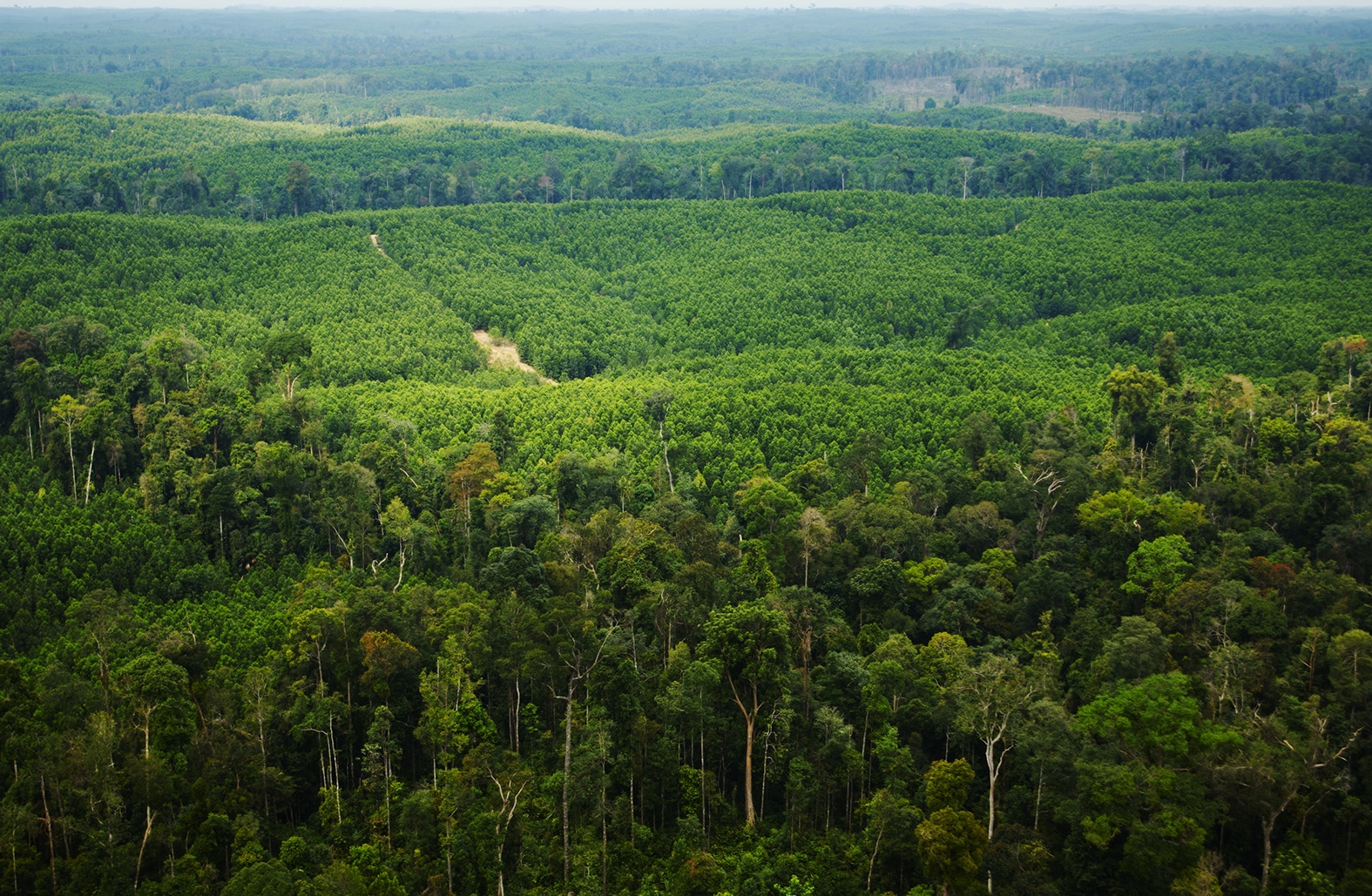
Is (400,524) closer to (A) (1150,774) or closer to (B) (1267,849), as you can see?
(A) (1150,774)

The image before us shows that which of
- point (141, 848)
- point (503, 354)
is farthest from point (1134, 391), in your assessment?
point (141, 848)

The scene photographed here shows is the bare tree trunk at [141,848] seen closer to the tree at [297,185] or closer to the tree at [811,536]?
the tree at [811,536]

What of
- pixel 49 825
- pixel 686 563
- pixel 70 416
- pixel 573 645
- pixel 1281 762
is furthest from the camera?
pixel 70 416

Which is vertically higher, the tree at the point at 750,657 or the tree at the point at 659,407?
the tree at the point at 659,407

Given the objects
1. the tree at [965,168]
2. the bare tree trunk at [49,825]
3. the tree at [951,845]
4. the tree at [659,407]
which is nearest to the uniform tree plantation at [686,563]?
the tree at [951,845]

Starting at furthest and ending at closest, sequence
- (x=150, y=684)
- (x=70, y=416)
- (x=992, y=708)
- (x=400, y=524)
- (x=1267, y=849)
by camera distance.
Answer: (x=70, y=416), (x=400, y=524), (x=150, y=684), (x=992, y=708), (x=1267, y=849)

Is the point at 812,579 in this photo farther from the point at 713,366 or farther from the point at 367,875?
the point at 713,366

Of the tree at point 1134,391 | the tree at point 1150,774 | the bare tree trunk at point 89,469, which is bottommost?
the tree at point 1150,774

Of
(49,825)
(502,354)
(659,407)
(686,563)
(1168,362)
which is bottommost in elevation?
(49,825)
